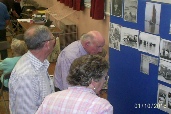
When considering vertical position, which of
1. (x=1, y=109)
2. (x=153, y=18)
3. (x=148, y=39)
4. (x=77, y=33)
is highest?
(x=153, y=18)

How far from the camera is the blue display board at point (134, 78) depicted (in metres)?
2.82

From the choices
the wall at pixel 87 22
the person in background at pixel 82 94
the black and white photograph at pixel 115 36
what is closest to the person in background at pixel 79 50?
the black and white photograph at pixel 115 36

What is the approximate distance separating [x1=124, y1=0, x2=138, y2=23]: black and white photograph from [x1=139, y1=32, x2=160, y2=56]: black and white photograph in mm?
200

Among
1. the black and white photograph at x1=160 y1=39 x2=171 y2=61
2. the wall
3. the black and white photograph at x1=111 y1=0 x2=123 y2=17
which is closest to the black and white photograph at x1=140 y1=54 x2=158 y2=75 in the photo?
the black and white photograph at x1=160 y1=39 x2=171 y2=61

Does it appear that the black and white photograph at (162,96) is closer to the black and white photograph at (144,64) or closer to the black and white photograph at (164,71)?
the black and white photograph at (164,71)

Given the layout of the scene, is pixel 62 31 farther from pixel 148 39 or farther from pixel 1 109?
pixel 148 39

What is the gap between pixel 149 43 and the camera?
112 inches

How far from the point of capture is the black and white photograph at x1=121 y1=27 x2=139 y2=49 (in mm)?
3029

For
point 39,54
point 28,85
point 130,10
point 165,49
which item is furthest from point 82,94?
point 130,10

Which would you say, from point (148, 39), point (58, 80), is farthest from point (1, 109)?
point (148, 39)

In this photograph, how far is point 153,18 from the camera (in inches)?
109

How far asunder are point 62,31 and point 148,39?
406 cm

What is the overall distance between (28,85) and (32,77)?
0.21 ft
